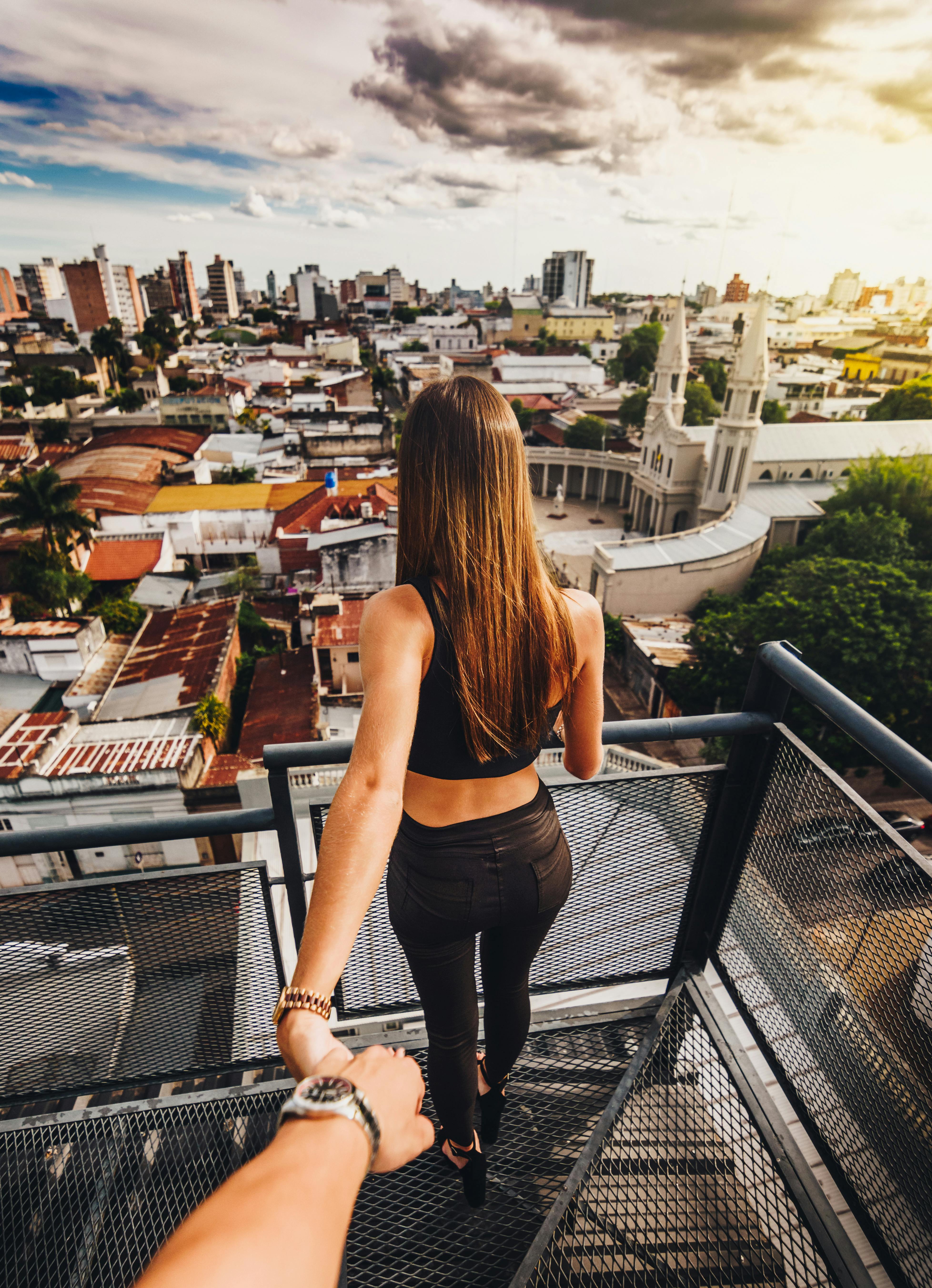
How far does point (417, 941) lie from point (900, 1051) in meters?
1.06

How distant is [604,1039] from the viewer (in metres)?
2.01

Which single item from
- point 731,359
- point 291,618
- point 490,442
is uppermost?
point 490,442

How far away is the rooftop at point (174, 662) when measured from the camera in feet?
41.9

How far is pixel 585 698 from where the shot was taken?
1469mm

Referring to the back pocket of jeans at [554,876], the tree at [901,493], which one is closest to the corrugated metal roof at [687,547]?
the tree at [901,493]

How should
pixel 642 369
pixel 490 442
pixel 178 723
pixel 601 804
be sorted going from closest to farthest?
pixel 490 442 < pixel 601 804 < pixel 178 723 < pixel 642 369

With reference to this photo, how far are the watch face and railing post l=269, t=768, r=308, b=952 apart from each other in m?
0.77

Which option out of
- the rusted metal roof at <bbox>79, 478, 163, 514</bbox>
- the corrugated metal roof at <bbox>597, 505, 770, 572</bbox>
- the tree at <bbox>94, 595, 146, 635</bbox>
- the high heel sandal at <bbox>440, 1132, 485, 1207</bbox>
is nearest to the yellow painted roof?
the rusted metal roof at <bbox>79, 478, 163, 514</bbox>

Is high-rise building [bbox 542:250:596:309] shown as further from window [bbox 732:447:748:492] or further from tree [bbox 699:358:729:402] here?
window [bbox 732:447:748:492]

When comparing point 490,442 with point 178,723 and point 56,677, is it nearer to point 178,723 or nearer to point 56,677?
point 178,723

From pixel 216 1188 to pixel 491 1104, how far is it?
69cm

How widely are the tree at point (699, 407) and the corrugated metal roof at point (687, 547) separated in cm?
1506

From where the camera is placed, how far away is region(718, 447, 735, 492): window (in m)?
25.7

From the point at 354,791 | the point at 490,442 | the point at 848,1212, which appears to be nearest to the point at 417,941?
the point at 354,791
